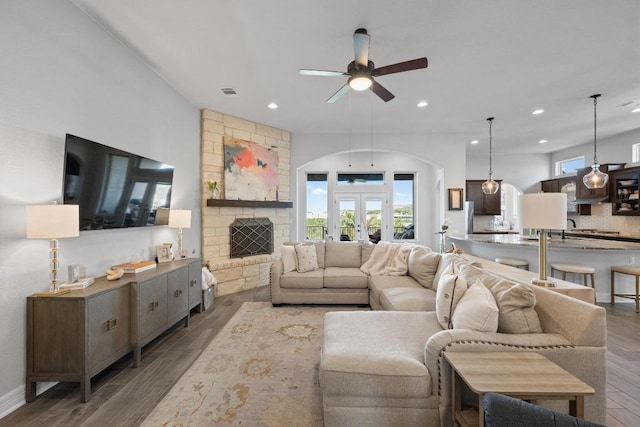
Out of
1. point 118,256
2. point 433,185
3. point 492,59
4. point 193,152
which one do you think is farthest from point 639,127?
point 118,256

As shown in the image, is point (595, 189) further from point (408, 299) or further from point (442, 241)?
point (408, 299)

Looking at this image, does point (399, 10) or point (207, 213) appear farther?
point (207, 213)

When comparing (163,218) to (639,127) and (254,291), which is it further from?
(639,127)

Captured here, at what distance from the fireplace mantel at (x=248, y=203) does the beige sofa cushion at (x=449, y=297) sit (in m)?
3.78

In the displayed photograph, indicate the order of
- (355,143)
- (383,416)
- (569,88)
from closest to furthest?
(383,416) → (569,88) → (355,143)

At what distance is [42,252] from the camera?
2100 millimetres

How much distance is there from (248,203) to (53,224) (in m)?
3.21

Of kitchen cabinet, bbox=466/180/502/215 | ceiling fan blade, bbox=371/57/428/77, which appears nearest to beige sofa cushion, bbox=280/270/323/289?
ceiling fan blade, bbox=371/57/428/77

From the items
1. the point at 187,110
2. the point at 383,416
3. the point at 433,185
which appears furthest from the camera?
the point at 433,185

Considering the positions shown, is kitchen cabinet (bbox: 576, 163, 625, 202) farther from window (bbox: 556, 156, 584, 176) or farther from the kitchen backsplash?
window (bbox: 556, 156, 584, 176)

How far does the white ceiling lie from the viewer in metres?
2.38

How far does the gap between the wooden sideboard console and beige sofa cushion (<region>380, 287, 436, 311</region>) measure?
2.37 metres

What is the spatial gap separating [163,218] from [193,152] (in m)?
1.45

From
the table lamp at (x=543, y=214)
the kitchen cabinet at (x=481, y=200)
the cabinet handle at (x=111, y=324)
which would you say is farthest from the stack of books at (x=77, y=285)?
the kitchen cabinet at (x=481, y=200)
